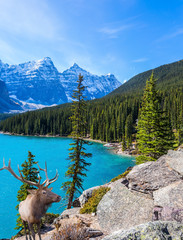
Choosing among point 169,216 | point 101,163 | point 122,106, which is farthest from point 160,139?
point 122,106

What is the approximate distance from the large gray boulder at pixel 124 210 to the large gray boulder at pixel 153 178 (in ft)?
1.33

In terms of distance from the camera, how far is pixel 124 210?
7.85 meters

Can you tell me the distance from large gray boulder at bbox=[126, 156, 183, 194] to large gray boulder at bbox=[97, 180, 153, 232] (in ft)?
1.33

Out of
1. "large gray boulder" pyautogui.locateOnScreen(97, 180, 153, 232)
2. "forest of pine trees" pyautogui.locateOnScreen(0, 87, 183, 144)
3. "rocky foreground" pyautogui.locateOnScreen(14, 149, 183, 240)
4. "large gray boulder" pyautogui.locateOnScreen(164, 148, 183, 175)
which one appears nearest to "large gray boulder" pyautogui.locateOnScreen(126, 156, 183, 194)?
"rocky foreground" pyautogui.locateOnScreen(14, 149, 183, 240)

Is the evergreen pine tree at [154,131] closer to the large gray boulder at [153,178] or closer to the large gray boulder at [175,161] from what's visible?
the large gray boulder at [175,161]

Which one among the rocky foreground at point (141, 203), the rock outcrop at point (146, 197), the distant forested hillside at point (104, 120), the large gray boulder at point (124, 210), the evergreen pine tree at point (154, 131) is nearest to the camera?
the rocky foreground at point (141, 203)

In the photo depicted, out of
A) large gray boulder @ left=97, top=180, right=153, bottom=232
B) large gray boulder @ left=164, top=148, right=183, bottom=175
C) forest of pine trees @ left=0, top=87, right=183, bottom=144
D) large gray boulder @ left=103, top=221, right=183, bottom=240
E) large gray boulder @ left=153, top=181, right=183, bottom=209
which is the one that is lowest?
large gray boulder @ left=97, top=180, right=153, bottom=232

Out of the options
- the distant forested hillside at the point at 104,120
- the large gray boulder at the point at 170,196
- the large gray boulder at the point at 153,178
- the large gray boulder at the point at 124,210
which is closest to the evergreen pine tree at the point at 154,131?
the large gray boulder at the point at 153,178

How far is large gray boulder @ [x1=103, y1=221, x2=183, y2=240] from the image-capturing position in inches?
123

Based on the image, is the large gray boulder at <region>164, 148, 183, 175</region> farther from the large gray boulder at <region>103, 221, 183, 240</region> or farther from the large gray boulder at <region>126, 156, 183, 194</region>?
the large gray boulder at <region>103, 221, 183, 240</region>

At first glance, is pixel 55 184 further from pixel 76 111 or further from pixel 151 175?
pixel 151 175

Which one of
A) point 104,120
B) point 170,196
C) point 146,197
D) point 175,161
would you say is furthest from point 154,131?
point 104,120

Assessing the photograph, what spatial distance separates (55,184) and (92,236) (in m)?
23.0

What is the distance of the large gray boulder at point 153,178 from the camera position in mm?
8156
